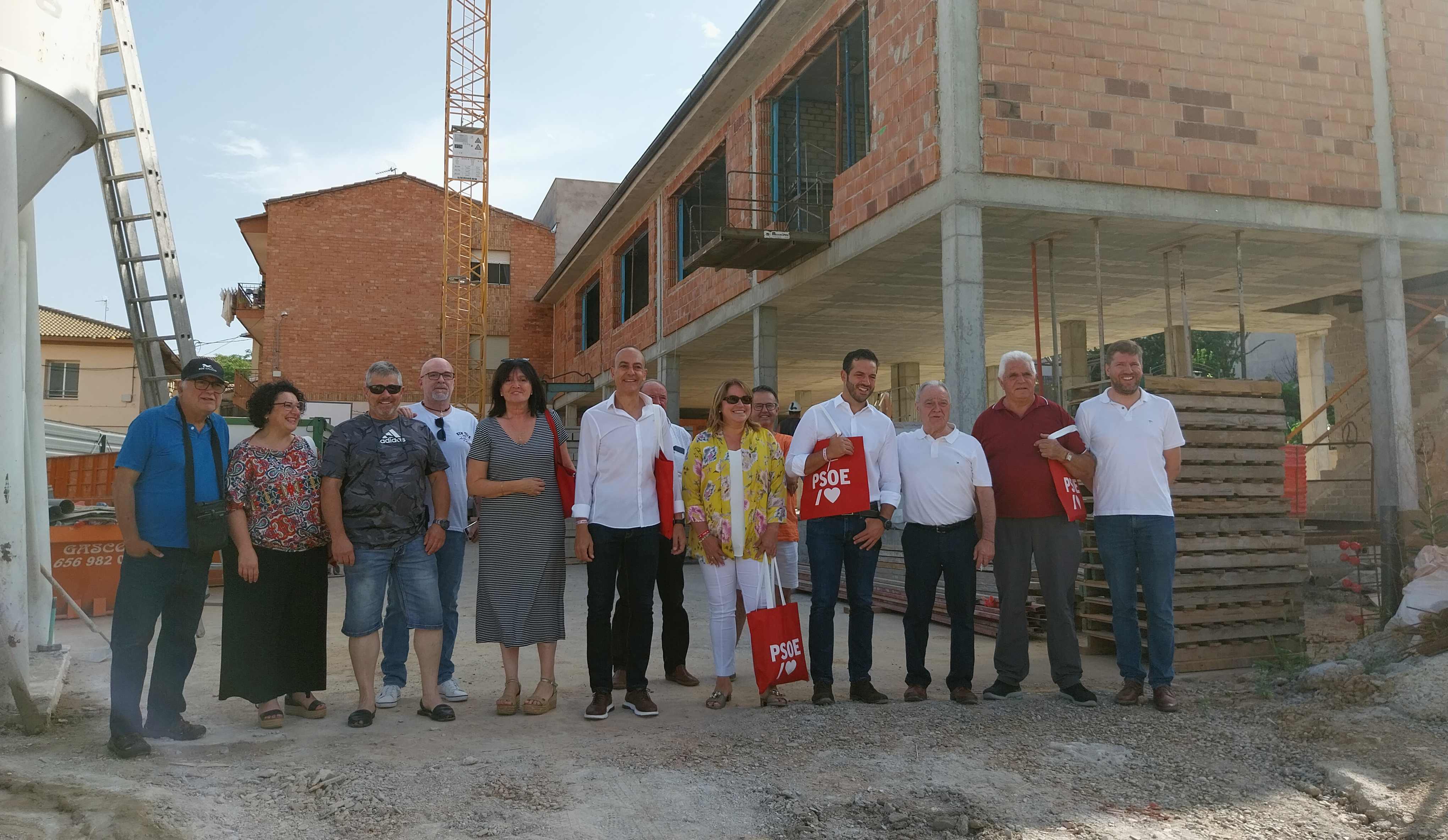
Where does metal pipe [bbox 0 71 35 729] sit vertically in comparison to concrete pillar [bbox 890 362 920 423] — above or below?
below

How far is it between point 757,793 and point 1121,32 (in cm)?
830

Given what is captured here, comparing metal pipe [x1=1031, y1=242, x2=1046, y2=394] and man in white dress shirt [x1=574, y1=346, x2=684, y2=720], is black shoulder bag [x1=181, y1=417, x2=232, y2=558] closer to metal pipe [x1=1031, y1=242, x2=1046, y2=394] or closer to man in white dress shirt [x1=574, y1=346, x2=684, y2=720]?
man in white dress shirt [x1=574, y1=346, x2=684, y2=720]

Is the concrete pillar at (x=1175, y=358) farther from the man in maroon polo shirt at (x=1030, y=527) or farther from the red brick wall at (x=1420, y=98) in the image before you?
the man in maroon polo shirt at (x=1030, y=527)

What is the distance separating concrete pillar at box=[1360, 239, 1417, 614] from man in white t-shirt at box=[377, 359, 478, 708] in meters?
9.05

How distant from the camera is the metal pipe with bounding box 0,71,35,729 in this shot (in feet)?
16.3

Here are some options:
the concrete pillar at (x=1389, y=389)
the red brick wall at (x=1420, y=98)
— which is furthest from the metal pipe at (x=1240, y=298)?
the red brick wall at (x=1420, y=98)

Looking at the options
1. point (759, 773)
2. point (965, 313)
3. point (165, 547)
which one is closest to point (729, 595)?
point (759, 773)

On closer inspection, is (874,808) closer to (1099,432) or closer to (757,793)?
(757,793)

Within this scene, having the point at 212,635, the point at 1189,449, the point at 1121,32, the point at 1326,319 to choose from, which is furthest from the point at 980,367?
the point at 1326,319

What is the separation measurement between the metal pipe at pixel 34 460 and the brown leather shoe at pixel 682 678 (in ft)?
12.0

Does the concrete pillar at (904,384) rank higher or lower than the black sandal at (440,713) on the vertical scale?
higher

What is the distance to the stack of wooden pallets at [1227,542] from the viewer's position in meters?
6.20

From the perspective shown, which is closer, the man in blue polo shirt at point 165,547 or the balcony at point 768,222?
the man in blue polo shirt at point 165,547

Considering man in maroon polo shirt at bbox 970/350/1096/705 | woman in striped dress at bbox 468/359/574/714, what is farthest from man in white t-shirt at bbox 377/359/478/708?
man in maroon polo shirt at bbox 970/350/1096/705
